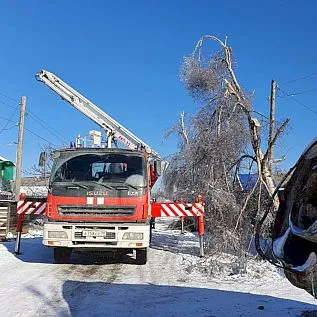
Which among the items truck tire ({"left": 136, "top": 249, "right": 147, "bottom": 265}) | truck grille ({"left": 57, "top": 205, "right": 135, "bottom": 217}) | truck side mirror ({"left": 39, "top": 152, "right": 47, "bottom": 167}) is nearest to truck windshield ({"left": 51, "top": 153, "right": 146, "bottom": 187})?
truck grille ({"left": 57, "top": 205, "right": 135, "bottom": 217})

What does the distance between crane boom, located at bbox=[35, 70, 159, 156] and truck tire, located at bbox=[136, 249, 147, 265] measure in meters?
4.13

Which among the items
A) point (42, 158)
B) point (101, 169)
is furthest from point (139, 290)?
point (42, 158)

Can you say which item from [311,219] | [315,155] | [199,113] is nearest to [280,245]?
[311,219]

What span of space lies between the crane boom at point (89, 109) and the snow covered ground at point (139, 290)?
4018 millimetres

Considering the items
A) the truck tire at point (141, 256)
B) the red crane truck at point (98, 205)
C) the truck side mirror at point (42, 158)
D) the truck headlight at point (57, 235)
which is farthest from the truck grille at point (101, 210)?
the truck side mirror at point (42, 158)

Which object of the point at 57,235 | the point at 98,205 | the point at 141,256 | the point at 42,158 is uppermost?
the point at 42,158

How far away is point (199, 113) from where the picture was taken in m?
12.8

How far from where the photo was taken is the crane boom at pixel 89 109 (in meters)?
14.0

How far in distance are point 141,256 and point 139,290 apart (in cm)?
270

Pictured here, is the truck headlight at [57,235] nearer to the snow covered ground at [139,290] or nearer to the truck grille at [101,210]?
the truck grille at [101,210]

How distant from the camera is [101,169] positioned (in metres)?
10.2

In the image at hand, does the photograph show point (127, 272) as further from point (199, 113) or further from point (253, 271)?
point (199, 113)

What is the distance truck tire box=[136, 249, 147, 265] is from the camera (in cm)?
A: 1046

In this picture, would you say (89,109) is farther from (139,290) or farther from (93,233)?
(139,290)
